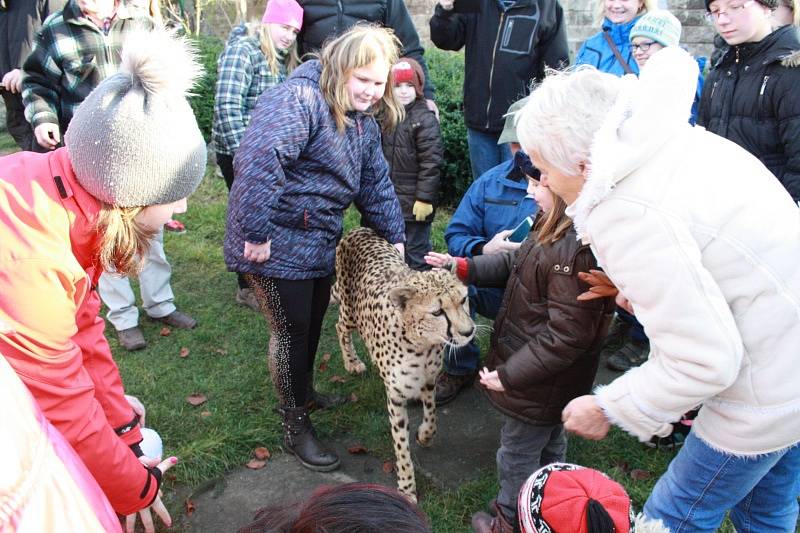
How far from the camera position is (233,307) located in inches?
214

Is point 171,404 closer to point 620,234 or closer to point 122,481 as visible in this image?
point 122,481

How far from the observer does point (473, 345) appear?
4246mm

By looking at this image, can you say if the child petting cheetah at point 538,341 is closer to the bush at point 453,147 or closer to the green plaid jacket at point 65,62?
the green plaid jacket at point 65,62

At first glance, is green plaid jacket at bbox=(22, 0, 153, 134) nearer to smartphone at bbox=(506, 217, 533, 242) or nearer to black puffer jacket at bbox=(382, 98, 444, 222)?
black puffer jacket at bbox=(382, 98, 444, 222)

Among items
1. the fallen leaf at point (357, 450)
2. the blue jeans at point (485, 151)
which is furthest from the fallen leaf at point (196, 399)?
the blue jeans at point (485, 151)

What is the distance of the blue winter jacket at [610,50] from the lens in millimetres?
4678

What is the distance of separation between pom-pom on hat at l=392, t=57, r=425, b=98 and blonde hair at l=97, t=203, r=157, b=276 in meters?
3.11

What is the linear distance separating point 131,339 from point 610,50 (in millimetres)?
4169

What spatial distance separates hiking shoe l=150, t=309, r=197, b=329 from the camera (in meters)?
5.08

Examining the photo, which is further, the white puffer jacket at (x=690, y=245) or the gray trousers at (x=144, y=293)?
the gray trousers at (x=144, y=293)

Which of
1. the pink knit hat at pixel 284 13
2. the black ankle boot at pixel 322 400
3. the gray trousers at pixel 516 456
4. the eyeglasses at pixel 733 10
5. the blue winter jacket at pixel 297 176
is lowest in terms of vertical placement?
the black ankle boot at pixel 322 400

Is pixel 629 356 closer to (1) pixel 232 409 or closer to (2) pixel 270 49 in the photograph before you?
(1) pixel 232 409

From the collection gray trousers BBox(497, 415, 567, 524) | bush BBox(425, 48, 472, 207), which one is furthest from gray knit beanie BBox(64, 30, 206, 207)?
bush BBox(425, 48, 472, 207)

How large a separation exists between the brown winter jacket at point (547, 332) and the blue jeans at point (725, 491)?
54 centimetres
